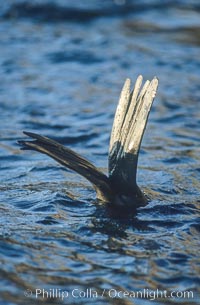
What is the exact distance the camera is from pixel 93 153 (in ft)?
22.6

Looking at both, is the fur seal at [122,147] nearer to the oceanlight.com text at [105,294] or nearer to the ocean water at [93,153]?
the ocean water at [93,153]

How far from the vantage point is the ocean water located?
4.45 meters

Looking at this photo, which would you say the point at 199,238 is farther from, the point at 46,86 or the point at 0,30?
the point at 0,30

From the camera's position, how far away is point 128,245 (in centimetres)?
482

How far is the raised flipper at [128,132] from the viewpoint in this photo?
515 centimetres

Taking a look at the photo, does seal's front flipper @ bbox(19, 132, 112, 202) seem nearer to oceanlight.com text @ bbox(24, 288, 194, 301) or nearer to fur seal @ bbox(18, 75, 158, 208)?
fur seal @ bbox(18, 75, 158, 208)

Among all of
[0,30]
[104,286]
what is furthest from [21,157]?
[0,30]

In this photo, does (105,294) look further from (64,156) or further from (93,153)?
(93,153)

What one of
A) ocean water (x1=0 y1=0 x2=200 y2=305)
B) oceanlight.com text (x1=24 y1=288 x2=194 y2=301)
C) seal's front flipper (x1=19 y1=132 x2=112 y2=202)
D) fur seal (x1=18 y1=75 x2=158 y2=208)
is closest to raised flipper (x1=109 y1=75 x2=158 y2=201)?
fur seal (x1=18 y1=75 x2=158 y2=208)

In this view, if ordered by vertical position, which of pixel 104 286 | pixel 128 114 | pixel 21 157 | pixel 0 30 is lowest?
pixel 104 286

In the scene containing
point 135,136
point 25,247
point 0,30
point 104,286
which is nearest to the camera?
point 104,286

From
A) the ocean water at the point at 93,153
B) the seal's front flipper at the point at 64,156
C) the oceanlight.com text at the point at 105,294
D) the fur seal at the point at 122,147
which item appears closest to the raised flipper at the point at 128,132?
the fur seal at the point at 122,147

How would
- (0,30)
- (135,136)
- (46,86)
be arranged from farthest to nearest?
(0,30)
(46,86)
(135,136)

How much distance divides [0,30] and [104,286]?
6.56 meters
